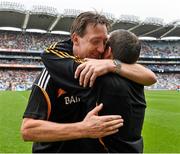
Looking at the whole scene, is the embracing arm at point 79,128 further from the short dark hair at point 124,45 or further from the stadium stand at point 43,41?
the stadium stand at point 43,41

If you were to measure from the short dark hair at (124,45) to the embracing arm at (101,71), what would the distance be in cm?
6

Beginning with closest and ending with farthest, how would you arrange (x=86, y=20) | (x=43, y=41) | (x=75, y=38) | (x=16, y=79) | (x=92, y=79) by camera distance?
(x=92, y=79) < (x=86, y=20) < (x=75, y=38) < (x=16, y=79) < (x=43, y=41)

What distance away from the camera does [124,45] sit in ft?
8.04

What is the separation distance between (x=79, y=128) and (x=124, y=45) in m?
0.59

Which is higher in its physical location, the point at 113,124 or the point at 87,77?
the point at 87,77

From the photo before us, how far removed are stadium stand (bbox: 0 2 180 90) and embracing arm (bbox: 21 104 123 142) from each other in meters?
57.7

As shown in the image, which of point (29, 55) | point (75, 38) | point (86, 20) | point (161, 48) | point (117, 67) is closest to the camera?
point (117, 67)

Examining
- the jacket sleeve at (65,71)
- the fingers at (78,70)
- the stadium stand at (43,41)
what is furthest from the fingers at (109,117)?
the stadium stand at (43,41)

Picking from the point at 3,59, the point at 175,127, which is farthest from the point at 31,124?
the point at 3,59

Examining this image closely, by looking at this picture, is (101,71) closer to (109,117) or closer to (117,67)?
(117,67)

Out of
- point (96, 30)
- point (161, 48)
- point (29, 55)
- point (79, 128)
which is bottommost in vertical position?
point (29, 55)

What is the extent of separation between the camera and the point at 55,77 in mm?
2527

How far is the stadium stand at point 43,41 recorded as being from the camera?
2453 inches

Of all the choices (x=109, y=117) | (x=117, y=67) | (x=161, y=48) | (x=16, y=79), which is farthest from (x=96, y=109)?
(x=161, y=48)
